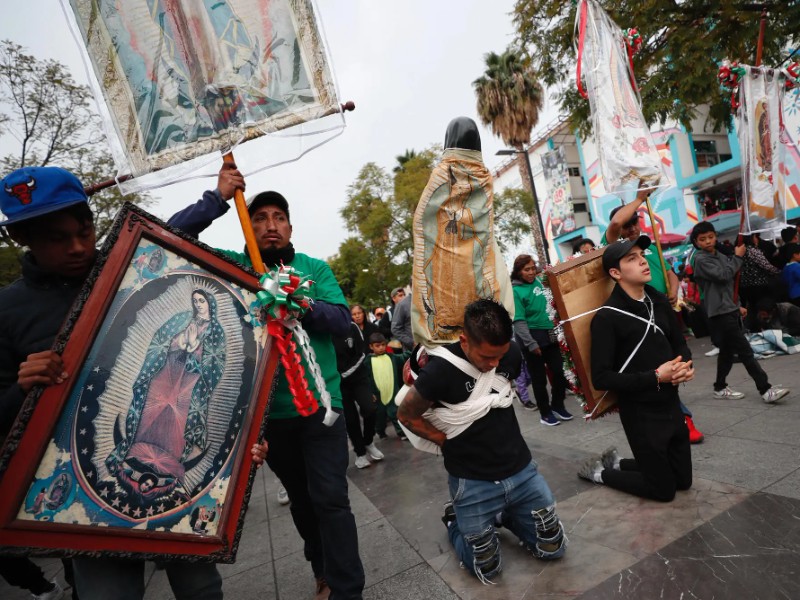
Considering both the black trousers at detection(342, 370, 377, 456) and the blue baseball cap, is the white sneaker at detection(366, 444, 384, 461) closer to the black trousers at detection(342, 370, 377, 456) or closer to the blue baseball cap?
the black trousers at detection(342, 370, 377, 456)

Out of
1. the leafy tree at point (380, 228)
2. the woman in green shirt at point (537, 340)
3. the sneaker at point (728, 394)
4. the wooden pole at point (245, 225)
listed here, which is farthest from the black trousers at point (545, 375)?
the leafy tree at point (380, 228)

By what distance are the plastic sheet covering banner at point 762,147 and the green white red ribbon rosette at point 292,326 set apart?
202 inches

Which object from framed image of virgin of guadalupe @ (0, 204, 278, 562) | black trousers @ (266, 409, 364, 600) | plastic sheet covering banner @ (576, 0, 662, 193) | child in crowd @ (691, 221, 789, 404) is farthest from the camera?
child in crowd @ (691, 221, 789, 404)

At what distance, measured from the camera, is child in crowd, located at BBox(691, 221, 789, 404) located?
4684 mm

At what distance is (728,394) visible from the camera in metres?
4.85

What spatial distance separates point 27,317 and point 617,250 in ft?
10.1

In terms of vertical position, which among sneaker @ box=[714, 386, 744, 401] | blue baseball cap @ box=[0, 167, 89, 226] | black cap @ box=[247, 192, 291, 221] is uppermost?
blue baseball cap @ box=[0, 167, 89, 226]

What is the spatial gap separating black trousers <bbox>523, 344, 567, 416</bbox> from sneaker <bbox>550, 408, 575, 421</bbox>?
0.11 ft

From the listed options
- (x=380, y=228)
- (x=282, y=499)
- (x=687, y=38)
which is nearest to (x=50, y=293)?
(x=282, y=499)

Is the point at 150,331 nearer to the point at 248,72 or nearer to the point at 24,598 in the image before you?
the point at 248,72

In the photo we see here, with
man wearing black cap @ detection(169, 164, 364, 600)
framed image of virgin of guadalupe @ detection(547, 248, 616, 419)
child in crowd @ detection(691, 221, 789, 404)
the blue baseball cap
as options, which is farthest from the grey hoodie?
the blue baseball cap

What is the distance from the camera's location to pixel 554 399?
540cm

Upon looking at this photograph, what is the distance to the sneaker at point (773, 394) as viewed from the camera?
4285 millimetres

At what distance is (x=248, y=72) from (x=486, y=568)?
8.67 ft
